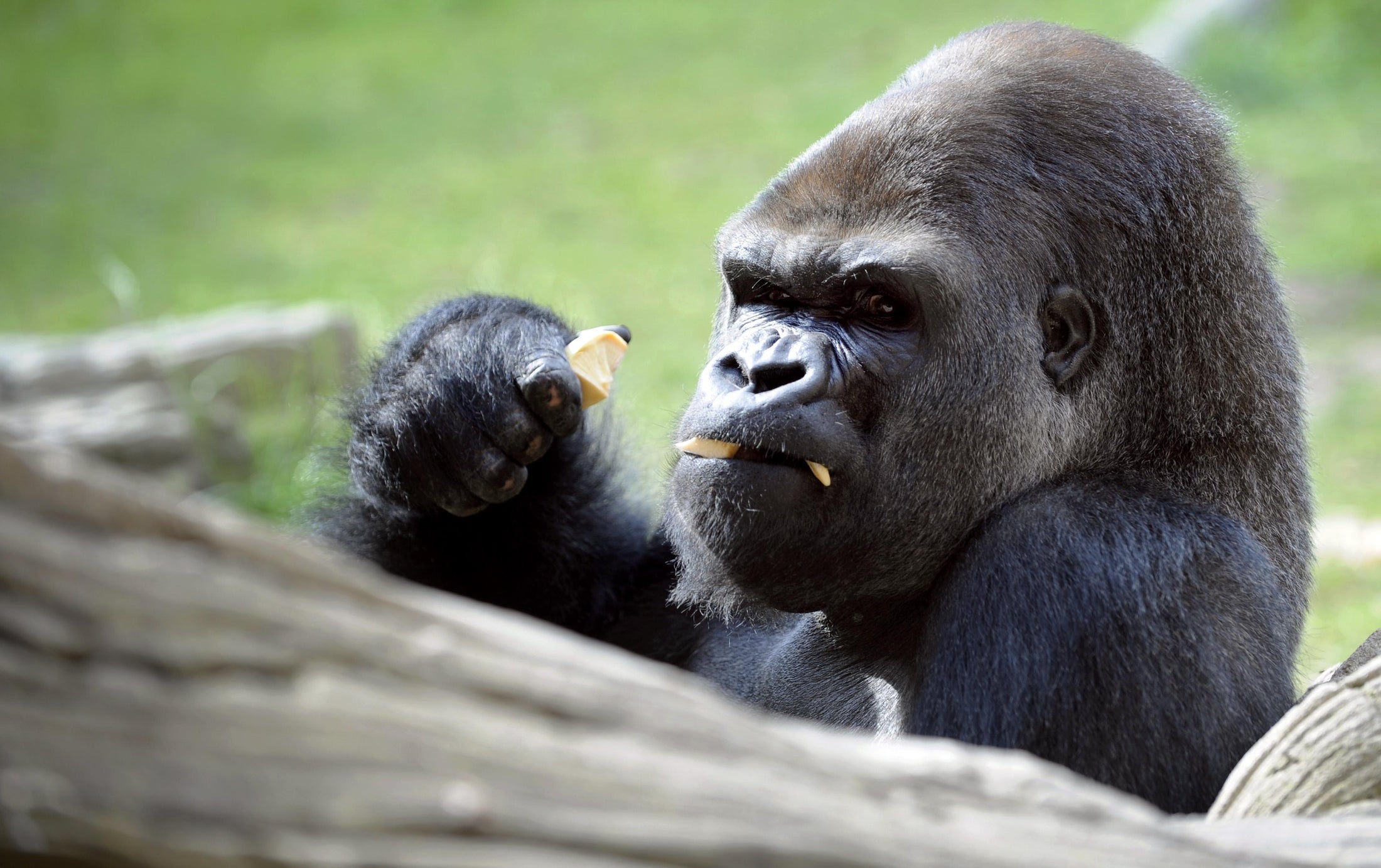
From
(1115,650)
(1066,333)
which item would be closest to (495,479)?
(1066,333)

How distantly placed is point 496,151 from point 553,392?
10904mm

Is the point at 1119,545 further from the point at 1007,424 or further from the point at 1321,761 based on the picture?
the point at 1321,761

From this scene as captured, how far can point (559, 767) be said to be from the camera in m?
1.31

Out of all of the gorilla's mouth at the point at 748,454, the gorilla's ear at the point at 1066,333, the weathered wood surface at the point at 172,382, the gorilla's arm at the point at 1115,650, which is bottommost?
the gorilla's arm at the point at 1115,650

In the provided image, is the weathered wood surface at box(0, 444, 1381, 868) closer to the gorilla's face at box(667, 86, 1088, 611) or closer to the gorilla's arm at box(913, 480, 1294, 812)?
the gorilla's arm at box(913, 480, 1294, 812)

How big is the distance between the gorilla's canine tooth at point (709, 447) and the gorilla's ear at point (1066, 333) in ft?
2.02

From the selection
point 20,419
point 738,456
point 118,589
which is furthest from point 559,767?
point 20,419

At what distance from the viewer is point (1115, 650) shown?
Answer: 2254 millimetres

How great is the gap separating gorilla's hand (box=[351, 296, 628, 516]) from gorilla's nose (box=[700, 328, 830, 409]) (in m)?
0.44

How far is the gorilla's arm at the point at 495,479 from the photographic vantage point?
2.85m

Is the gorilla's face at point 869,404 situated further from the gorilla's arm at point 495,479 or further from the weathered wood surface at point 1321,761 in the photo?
the weathered wood surface at point 1321,761

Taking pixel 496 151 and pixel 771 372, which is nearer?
pixel 771 372

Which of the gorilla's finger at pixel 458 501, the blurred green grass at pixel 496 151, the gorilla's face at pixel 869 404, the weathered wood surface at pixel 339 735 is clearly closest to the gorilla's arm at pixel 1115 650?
the gorilla's face at pixel 869 404

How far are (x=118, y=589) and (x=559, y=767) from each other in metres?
0.43
